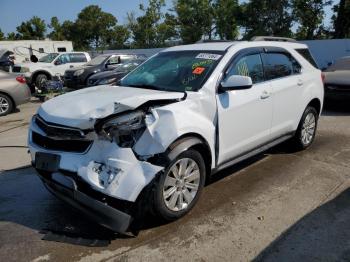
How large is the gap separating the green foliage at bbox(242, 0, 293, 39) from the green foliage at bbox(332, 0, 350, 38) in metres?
3.67

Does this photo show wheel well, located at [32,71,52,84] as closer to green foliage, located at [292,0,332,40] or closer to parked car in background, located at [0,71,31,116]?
parked car in background, located at [0,71,31,116]

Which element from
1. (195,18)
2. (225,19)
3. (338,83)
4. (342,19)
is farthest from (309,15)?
(338,83)

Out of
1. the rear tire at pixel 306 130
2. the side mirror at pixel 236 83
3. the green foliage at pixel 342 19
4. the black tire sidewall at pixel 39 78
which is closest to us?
the side mirror at pixel 236 83

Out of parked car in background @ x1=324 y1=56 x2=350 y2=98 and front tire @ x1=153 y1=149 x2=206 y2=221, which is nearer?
front tire @ x1=153 y1=149 x2=206 y2=221

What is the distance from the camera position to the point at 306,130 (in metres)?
6.05

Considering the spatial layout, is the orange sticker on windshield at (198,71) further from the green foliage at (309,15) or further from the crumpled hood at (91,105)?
the green foliage at (309,15)

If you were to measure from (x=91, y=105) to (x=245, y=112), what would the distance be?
185 cm

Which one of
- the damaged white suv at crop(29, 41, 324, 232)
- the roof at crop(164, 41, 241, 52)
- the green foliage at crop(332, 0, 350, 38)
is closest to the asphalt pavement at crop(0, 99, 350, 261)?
the damaged white suv at crop(29, 41, 324, 232)

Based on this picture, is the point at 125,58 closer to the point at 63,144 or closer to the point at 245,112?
the point at 245,112

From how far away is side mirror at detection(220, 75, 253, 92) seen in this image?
406cm

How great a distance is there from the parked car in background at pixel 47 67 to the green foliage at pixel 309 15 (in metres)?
19.9

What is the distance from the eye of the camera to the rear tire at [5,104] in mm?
10891

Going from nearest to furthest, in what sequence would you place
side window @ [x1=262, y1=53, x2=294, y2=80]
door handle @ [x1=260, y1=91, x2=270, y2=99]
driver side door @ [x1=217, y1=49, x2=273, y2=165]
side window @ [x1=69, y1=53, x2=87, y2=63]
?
driver side door @ [x1=217, y1=49, x2=273, y2=165] < door handle @ [x1=260, y1=91, x2=270, y2=99] < side window @ [x1=262, y1=53, x2=294, y2=80] < side window @ [x1=69, y1=53, x2=87, y2=63]

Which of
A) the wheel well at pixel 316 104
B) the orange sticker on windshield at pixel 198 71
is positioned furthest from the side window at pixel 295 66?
the orange sticker on windshield at pixel 198 71
